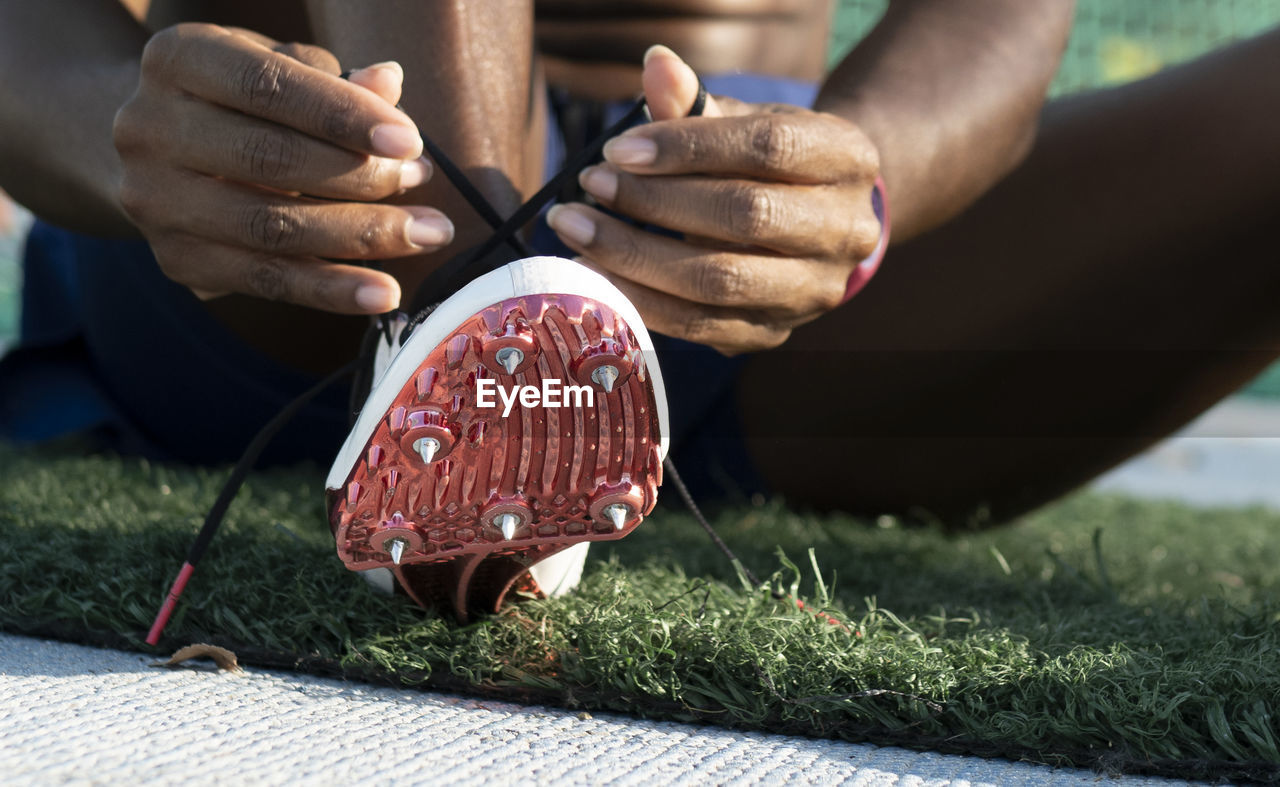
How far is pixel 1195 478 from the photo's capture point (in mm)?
2748

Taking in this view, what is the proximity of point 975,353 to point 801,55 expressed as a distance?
570 millimetres

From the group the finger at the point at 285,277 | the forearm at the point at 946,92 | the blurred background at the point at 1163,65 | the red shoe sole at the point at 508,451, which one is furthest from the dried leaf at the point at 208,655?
the blurred background at the point at 1163,65

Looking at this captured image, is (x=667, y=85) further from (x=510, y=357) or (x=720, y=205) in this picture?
(x=510, y=357)

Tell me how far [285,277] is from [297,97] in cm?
12

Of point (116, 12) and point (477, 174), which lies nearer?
point (477, 174)

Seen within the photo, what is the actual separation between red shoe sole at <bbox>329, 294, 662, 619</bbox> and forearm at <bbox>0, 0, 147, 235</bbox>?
1.25 feet

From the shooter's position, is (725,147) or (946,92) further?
(946,92)

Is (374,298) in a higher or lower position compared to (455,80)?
lower

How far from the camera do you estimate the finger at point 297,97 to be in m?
0.65

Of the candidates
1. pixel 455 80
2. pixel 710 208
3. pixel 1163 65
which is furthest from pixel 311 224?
pixel 1163 65

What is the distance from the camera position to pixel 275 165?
0.67m

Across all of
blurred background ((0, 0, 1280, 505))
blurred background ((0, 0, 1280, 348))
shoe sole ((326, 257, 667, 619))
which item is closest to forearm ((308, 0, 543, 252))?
shoe sole ((326, 257, 667, 619))

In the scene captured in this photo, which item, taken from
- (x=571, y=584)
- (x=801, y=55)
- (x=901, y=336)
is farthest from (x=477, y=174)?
(x=801, y=55)

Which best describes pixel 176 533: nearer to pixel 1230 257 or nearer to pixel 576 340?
pixel 576 340
